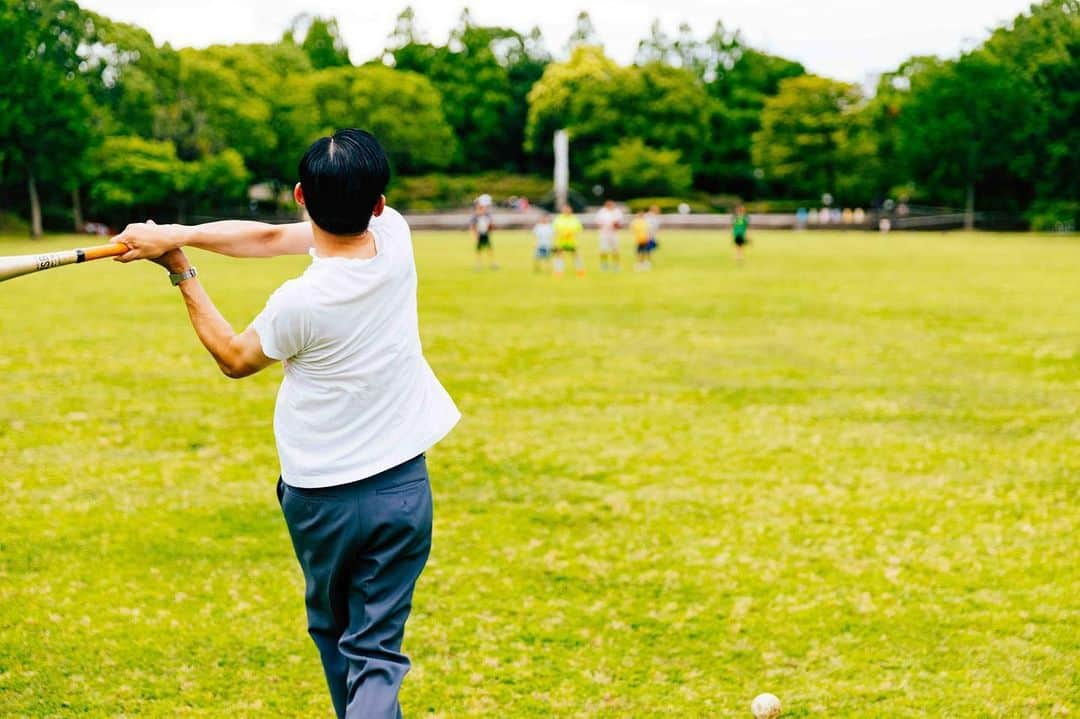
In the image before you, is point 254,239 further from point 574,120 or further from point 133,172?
point 574,120

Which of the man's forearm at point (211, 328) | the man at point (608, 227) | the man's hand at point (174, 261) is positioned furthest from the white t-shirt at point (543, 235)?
the man's forearm at point (211, 328)

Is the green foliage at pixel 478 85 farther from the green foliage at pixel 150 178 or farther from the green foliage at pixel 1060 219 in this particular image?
the green foliage at pixel 1060 219

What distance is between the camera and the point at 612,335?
1722 cm

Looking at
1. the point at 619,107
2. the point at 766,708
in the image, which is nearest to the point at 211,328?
the point at 766,708

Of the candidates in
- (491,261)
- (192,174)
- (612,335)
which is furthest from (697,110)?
(612,335)

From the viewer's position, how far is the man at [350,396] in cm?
331

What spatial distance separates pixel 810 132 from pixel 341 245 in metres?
87.7

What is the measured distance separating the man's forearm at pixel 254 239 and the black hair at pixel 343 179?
477 millimetres

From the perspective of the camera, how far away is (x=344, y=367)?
3.43 metres

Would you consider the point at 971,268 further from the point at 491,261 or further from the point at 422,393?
the point at 422,393

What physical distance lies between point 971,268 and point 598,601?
98.0 feet

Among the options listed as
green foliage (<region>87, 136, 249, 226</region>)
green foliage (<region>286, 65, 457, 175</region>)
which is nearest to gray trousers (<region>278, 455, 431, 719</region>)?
green foliage (<region>87, 136, 249, 226</region>)

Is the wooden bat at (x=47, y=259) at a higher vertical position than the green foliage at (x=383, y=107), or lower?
lower

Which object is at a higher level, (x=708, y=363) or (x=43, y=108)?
(x=43, y=108)
